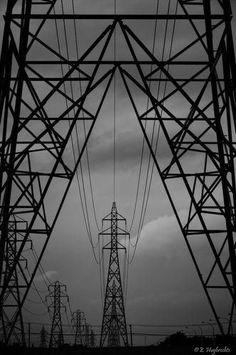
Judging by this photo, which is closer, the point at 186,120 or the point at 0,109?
Answer: the point at 0,109

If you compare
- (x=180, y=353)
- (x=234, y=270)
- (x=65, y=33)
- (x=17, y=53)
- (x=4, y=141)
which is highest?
(x=65, y=33)

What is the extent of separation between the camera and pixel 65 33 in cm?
1477

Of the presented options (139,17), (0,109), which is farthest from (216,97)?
(0,109)

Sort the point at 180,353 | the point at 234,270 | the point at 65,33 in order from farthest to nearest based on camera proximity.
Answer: the point at 180,353 < the point at 65,33 < the point at 234,270

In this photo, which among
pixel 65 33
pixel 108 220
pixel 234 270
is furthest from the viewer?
pixel 108 220

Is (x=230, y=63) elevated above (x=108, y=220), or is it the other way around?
(x=108, y=220)

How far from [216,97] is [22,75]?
16.5 ft

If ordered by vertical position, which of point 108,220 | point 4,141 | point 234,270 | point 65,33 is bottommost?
point 234,270

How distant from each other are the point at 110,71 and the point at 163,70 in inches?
73.7

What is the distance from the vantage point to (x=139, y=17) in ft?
43.7

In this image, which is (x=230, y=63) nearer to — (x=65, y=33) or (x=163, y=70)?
(x=163, y=70)

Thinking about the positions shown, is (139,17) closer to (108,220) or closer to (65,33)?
(65,33)

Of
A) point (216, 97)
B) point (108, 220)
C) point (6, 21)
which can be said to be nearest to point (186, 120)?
point (216, 97)

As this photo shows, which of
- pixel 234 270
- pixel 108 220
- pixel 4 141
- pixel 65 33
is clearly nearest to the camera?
pixel 234 270
